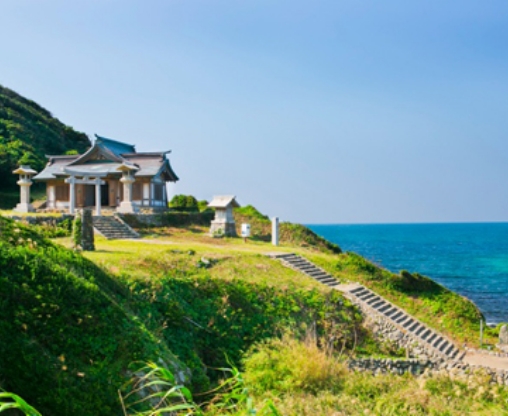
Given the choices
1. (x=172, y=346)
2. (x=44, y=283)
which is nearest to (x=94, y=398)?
(x=44, y=283)

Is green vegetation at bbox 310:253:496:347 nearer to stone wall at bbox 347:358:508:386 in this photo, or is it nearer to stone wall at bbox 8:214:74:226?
stone wall at bbox 347:358:508:386

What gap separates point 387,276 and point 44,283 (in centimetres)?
2023

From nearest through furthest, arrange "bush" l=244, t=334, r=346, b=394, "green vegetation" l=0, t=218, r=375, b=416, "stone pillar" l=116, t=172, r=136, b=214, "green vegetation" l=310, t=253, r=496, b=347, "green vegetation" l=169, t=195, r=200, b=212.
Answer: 1. "green vegetation" l=0, t=218, r=375, b=416
2. "bush" l=244, t=334, r=346, b=394
3. "green vegetation" l=310, t=253, r=496, b=347
4. "stone pillar" l=116, t=172, r=136, b=214
5. "green vegetation" l=169, t=195, r=200, b=212

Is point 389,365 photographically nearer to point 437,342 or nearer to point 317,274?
point 437,342

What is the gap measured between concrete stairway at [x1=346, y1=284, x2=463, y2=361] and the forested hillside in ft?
119

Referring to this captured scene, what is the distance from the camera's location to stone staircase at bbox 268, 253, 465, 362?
1988 cm

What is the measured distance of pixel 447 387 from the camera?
12.1 metres

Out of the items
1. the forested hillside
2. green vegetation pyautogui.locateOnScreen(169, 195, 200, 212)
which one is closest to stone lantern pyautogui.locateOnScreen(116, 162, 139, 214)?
green vegetation pyautogui.locateOnScreen(169, 195, 200, 212)

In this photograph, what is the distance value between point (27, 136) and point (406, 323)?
5011 centimetres

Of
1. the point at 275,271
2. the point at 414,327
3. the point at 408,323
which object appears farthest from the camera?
the point at 275,271

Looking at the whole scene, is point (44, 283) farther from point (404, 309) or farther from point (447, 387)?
point (404, 309)

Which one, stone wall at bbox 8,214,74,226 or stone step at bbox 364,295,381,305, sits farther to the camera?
stone wall at bbox 8,214,74,226

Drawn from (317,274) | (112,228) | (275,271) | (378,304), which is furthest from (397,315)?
(112,228)

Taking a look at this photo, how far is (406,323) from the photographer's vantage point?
2120cm
